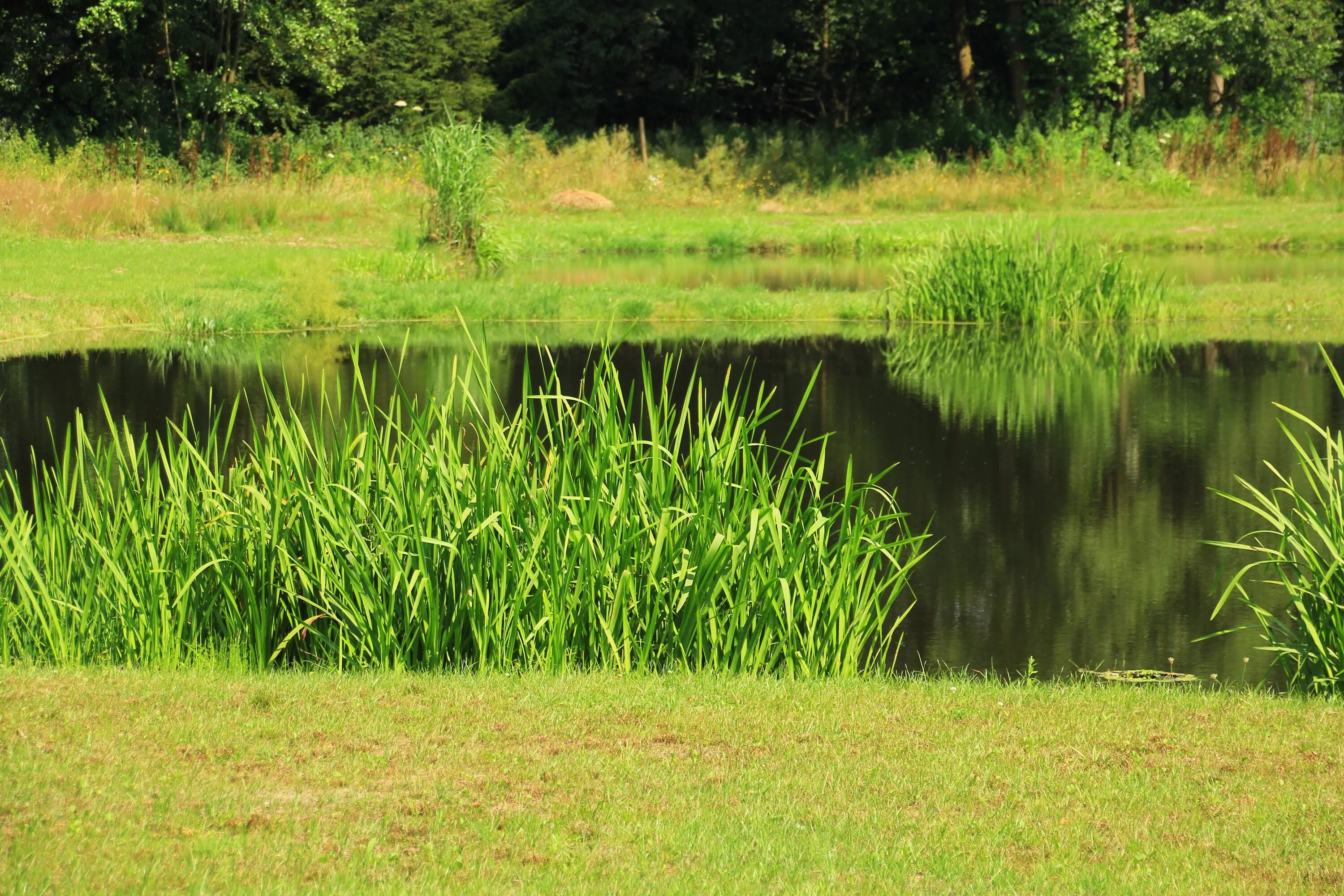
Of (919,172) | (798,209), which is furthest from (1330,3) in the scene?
(798,209)

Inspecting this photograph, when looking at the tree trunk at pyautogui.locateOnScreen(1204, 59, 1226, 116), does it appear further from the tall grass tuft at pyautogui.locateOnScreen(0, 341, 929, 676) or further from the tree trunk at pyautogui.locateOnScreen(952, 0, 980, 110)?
→ the tall grass tuft at pyautogui.locateOnScreen(0, 341, 929, 676)

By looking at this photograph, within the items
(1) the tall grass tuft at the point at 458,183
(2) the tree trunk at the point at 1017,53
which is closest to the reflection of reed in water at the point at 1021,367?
(1) the tall grass tuft at the point at 458,183

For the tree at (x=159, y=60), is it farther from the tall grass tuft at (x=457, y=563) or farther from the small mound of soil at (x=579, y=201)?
the tall grass tuft at (x=457, y=563)

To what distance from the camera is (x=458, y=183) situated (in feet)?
64.2

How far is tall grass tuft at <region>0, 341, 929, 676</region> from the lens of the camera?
586cm

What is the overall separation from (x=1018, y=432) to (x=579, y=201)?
20757 mm

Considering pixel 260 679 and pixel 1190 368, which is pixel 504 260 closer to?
pixel 1190 368

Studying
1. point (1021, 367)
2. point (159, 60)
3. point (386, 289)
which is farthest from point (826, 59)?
point (1021, 367)

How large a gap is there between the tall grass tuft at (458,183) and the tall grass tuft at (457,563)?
13434 millimetres

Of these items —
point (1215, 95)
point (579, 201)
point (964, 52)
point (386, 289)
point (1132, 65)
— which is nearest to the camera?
point (386, 289)

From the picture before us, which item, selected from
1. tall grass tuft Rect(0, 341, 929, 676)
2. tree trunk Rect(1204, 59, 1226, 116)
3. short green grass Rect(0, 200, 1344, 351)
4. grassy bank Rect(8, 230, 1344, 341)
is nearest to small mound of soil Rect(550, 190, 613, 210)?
short green grass Rect(0, 200, 1344, 351)

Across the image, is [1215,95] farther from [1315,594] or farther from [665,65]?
[1315,594]

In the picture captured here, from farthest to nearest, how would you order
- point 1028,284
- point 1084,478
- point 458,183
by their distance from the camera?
point 458,183, point 1028,284, point 1084,478

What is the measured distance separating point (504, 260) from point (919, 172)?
13.7m
